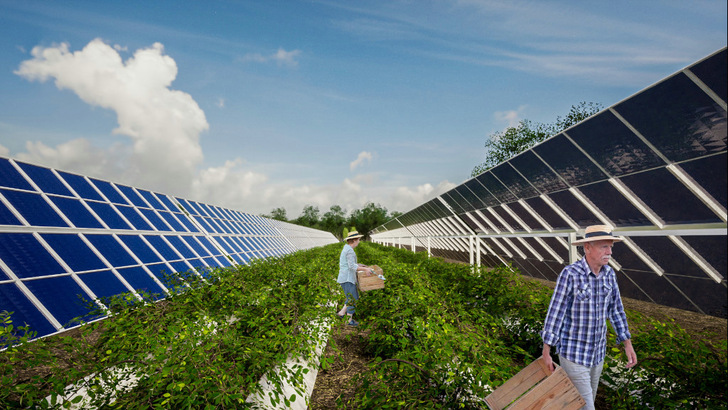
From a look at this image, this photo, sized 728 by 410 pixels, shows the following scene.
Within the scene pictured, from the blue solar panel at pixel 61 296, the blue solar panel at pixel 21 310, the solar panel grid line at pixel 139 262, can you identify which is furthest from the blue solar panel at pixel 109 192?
the blue solar panel at pixel 21 310

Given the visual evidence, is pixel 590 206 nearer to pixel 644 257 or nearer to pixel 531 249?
pixel 644 257

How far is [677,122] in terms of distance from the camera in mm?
6359

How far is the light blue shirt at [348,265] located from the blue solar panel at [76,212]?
6.40m

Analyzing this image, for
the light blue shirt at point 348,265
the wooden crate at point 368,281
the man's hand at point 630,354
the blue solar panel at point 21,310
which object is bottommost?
the man's hand at point 630,354

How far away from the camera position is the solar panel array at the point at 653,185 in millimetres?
6020

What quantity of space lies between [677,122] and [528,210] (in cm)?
677

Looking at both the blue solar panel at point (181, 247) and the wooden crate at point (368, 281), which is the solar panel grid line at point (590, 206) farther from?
the blue solar panel at point (181, 247)

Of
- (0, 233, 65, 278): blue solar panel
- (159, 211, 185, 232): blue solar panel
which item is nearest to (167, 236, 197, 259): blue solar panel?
(159, 211, 185, 232): blue solar panel

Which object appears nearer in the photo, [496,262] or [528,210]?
[528,210]

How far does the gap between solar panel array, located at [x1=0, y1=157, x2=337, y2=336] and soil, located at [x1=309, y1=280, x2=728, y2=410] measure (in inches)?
122

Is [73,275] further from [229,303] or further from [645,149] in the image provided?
[645,149]

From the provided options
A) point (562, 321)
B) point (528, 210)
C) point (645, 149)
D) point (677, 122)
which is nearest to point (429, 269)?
point (528, 210)

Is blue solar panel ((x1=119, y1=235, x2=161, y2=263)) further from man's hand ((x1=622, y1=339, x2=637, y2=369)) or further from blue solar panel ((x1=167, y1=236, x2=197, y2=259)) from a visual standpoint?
man's hand ((x1=622, y1=339, x2=637, y2=369))

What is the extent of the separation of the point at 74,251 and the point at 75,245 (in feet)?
0.84
